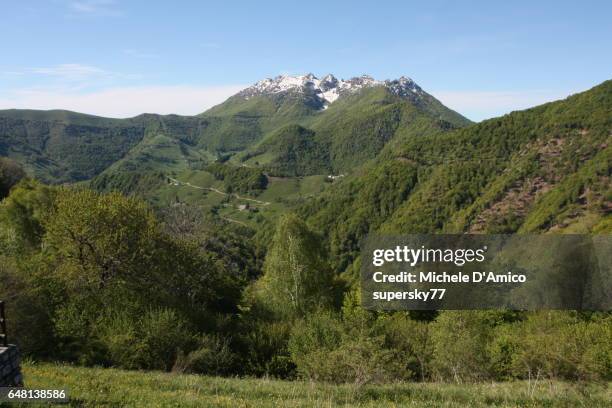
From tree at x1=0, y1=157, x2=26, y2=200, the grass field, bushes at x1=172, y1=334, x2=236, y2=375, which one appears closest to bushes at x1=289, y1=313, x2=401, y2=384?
the grass field

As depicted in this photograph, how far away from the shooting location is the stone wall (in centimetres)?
1341

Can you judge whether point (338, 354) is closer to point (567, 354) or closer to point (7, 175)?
point (567, 354)

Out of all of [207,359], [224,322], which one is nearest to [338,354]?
[207,359]

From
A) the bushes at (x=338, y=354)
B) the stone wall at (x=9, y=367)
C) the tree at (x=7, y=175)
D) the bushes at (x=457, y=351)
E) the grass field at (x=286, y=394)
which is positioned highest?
the tree at (x=7, y=175)

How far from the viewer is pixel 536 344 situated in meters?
31.4

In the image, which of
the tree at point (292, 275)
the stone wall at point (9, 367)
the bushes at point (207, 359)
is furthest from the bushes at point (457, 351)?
the stone wall at point (9, 367)

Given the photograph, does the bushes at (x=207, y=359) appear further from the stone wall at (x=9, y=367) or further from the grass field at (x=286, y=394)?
the stone wall at (x=9, y=367)

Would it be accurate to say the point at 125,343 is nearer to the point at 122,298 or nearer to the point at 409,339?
the point at 122,298

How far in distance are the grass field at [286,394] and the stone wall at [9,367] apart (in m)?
1.16

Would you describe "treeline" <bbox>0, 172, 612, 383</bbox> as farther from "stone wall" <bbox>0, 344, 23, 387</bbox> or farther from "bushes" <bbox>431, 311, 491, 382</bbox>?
"stone wall" <bbox>0, 344, 23, 387</bbox>

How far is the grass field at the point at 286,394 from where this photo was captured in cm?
1376

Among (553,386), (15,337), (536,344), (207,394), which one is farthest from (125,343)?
(536,344)

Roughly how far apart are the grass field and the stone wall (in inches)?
45.6

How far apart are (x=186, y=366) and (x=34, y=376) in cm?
1215
